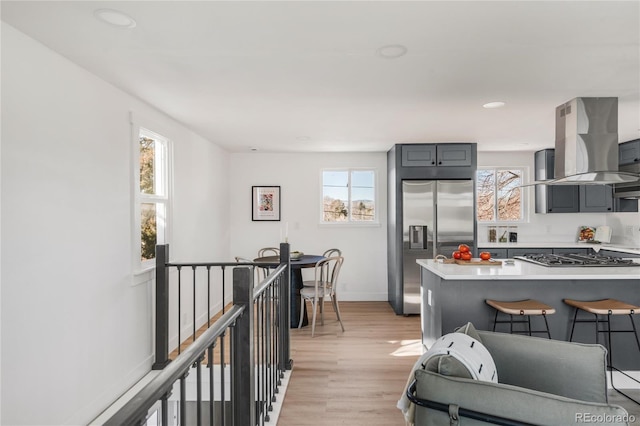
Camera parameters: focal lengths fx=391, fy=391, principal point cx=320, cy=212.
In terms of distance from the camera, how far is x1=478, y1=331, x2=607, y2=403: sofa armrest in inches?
68.2

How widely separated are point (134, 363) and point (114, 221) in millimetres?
1189

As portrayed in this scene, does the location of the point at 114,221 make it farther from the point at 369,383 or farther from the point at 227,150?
the point at 227,150

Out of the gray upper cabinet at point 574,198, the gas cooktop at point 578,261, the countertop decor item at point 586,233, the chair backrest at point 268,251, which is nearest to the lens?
the gas cooktop at point 578,261

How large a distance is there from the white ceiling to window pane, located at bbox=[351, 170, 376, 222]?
86.2 inches

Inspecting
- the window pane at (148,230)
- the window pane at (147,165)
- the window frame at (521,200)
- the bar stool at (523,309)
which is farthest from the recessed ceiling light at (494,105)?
the window pane at (148,230)

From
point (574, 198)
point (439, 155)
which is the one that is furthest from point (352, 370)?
point (574, 198)

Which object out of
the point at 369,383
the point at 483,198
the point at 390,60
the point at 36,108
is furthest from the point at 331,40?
the point at 483,198

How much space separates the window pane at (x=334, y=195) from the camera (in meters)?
6.22

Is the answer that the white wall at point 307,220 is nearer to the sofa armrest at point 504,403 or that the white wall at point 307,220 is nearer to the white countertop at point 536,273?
the white countertop at point 536,273

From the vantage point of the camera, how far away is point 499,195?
6.21 m

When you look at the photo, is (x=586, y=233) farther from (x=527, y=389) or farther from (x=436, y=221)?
(x=527, y=389)

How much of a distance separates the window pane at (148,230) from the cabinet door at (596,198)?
5749mm

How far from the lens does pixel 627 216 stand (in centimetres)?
573

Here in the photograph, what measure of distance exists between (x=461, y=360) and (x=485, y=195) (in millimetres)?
5157
